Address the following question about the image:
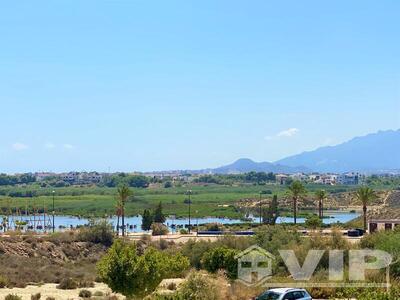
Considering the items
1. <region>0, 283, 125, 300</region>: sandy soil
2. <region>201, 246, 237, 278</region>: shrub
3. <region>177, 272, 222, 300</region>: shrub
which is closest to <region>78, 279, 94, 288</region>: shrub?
<region>0, 283, 125, 300</region>: sandy soil

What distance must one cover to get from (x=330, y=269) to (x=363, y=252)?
2.68m

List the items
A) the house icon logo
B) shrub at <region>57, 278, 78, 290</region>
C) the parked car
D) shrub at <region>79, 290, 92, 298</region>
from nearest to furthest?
the parked car, the house icon logo, shrub at <region>79, 290, 92, 298</region>, shrub at <region>57, 278, 78, 290</region>

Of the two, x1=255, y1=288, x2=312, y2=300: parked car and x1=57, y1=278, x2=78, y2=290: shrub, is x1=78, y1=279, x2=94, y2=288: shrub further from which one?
x1=255, y1=288, x2=312, y2=300: parked car

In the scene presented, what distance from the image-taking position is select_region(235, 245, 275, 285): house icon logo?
29.5m

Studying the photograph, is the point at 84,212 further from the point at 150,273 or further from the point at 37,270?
the point at 150,273

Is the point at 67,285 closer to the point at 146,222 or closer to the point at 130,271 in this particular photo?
the point at 130,271

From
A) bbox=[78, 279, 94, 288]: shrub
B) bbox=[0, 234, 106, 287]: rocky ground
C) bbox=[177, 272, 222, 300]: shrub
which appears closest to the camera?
bbox=[177, 272, 222, 300]: shrub

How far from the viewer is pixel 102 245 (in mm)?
60531

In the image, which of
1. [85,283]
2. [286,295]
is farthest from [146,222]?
[286,295]

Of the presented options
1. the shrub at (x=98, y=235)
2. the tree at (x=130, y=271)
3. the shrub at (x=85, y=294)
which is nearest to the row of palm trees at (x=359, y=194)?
the shrub at (x=98, y=235)

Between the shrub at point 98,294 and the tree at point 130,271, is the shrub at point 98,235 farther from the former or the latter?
the tree at point 130,271
